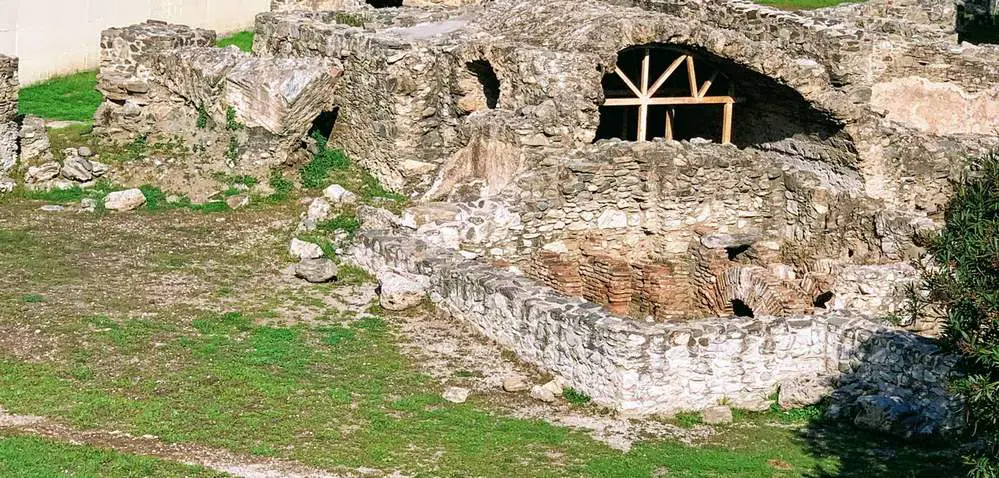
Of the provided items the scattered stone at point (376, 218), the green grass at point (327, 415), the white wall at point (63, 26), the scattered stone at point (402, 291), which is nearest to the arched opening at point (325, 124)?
the scattered stone at point (376, 218)

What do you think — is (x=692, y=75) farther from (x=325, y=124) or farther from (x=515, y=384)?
(x=515, y=384)

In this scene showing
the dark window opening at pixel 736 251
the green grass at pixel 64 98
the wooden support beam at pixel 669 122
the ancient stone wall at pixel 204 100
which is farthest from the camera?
the green grass at pixel 64 98

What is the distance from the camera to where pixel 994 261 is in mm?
10156

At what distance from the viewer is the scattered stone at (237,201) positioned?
65.9ft

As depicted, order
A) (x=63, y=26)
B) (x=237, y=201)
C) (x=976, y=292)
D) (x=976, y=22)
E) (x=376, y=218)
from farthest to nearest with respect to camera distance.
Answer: (x=976, y=22) < (x=63, y=26) < (x=237, y=201) < (x=376, y=218) < (x=976, y=292)

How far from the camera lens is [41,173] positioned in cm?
2047

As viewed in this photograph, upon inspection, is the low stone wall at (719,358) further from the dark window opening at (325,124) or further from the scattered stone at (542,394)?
the dark window opening at (325,124)

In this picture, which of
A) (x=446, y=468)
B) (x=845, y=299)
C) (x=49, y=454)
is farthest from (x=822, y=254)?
(x=49, y=454)

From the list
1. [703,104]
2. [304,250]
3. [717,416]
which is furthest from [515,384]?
[703,104]

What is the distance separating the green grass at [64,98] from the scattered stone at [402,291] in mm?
8981

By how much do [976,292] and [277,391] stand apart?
20.6ft

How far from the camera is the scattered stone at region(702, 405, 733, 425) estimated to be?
1384cm

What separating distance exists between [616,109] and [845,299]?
746 centimetres

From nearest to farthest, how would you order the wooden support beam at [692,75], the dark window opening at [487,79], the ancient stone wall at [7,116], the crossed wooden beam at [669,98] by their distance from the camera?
1. the crossed wooden beam at [669,98]
2. the ancient stone wall at [7,116]
3. the wooden support beam at [692,75]
4. the dark window opening at [487,79]
